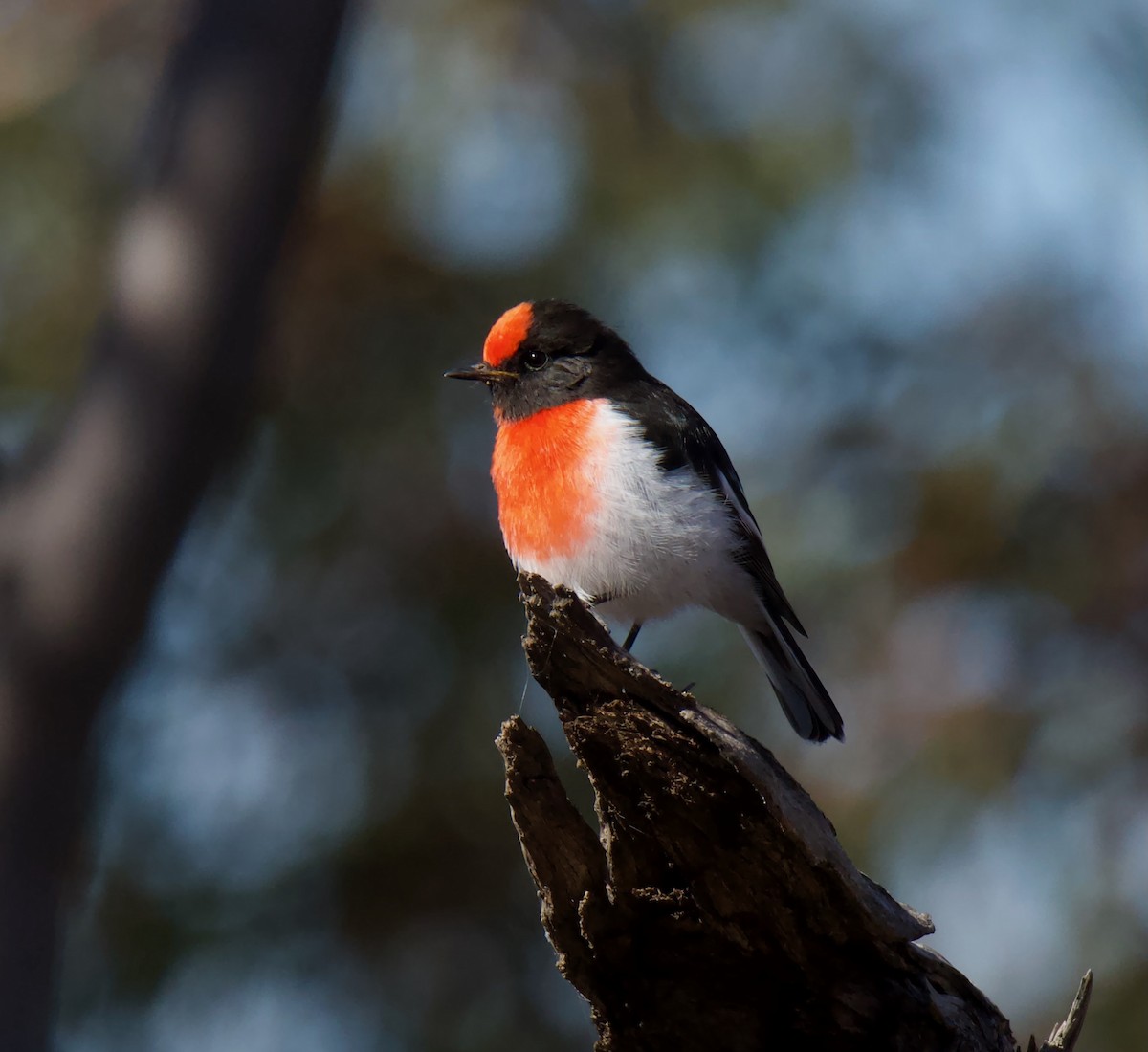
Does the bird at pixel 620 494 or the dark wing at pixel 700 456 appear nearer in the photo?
the bird at pixel 620 494

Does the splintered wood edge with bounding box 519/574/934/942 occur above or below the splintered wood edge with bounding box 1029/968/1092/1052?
above

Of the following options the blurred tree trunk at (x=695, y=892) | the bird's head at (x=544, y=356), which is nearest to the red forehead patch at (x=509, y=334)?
the bird's head at (x=544, y=356)

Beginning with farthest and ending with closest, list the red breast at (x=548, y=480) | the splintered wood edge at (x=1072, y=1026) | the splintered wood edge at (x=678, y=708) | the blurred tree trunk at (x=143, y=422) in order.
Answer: the red breast at (x=548, y=480)
the blurred tree trunk at (x=143, y=422)
the splintered wood edge at (x=1072, y=1026)
the splintered wood edge at (x=678, y=708)

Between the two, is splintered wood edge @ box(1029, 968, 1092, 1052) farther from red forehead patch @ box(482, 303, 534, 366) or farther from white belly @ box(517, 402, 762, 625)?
red forehead patch @ box(482, 303, 534, 366)

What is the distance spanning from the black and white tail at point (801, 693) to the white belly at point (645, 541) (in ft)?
0.79

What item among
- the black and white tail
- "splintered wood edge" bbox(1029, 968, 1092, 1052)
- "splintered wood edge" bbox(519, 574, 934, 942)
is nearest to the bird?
the black and white tail

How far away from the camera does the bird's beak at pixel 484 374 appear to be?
5.24 metres

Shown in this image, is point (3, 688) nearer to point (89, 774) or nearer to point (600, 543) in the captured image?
point (89, 774)

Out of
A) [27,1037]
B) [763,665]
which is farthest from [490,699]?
[27,1037]

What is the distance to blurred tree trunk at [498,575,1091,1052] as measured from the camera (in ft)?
11.1

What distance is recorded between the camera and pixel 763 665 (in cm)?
512

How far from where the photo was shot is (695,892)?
11.3 ft

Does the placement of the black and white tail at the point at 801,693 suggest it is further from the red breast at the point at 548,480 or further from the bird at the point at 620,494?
the red breast at the point at 548,480

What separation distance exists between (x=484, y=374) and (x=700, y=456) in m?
0.86
